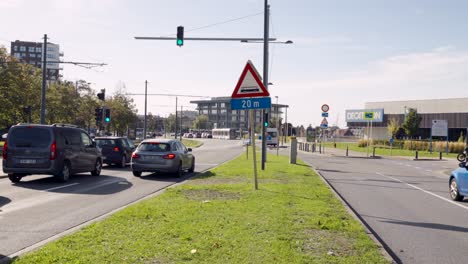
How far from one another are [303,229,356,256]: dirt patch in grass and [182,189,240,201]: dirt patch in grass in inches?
154

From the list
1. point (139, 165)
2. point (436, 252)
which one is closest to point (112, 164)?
point (139, 165)

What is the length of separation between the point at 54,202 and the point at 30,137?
4.69 m

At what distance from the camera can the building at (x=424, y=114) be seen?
2768 inches

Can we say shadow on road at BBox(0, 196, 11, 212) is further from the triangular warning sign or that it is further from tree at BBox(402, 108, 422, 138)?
tree at BBox(402, 108, 422, 138)

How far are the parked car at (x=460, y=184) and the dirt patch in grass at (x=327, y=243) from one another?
723 centimetres

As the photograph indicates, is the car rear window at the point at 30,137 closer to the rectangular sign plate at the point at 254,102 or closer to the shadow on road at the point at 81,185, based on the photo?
the shadow on road at the point at 81,185

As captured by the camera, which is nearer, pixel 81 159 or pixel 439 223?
pixel 439 223

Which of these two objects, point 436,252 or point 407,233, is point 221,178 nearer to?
point 407,233

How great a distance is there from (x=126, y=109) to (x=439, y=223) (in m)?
59.5

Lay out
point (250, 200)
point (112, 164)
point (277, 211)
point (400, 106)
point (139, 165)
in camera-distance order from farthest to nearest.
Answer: point (400, 106), point (112, 164), point (139, 165), point (250, 200), point (277, 211)

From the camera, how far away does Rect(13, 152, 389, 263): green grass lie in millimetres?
5793

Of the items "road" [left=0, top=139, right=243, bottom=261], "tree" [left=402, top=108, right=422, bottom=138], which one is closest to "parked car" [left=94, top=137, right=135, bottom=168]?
"road" [left=0, top=139, right=243, bottom=261]

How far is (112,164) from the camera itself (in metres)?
25.1

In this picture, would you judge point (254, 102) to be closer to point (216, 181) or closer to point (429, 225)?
point (216, 181)
